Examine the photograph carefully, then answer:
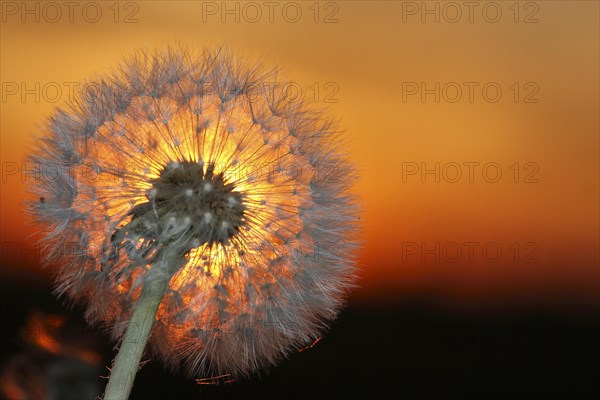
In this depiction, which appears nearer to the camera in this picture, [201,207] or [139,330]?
[139,330]

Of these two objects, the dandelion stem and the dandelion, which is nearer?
the dandelion stem

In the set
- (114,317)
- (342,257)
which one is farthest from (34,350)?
(342,257)

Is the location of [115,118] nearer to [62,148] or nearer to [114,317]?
[62,148]

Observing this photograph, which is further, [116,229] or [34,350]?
[34,350]

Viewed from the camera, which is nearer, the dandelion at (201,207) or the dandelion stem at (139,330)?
the dandelion stem at (139,330)

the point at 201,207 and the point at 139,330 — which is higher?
the point at 201,207


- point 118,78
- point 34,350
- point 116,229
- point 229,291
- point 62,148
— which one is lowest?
point 34,350
